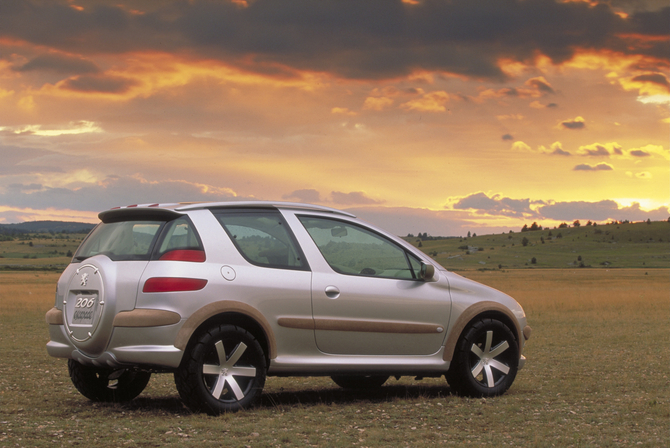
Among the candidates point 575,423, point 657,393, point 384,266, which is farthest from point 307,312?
point 657,393

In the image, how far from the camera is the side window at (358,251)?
8125 mm

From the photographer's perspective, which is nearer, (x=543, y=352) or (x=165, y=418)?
(x=165, y=418)

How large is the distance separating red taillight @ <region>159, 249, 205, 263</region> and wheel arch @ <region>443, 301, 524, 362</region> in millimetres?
3011

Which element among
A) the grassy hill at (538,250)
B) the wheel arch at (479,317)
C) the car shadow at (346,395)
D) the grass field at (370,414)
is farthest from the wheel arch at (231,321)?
the grassy hill at (538,250)

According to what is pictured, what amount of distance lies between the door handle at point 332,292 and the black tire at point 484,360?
1723mm

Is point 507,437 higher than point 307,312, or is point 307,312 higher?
point 307,312

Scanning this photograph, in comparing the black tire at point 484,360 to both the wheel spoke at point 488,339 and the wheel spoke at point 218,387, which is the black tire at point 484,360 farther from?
the wheel spoke at point 218,387

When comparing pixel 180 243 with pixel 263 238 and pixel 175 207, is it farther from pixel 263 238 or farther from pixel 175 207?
pixel 263 238

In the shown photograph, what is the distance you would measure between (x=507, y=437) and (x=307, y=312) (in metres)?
2.25

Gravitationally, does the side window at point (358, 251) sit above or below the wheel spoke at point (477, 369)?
above

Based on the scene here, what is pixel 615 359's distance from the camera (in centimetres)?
1394

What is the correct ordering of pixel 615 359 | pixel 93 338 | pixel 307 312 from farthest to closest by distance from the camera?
pixel 615 359 → pixel 307 312 → pixel 93 338

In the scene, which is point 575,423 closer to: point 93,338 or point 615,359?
point 93,338

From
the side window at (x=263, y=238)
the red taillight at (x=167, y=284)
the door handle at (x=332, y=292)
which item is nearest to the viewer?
the red taillight at (x=167, y=284)
